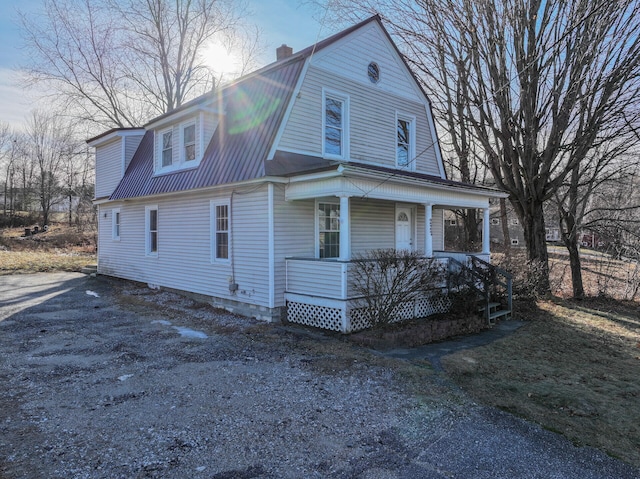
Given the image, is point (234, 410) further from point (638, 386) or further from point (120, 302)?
point (120, 302)

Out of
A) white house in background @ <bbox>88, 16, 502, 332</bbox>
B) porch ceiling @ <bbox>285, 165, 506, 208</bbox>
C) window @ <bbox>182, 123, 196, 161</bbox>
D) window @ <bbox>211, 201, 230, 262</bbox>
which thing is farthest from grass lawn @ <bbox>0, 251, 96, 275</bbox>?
porch ceiling @ <bbox>285, 165, 506, 208</bbox>

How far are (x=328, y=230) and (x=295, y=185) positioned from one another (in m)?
1.69

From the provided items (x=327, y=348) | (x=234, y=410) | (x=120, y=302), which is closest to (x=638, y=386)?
(x=327, y=348)

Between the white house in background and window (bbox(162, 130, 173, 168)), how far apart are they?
7 centimetres

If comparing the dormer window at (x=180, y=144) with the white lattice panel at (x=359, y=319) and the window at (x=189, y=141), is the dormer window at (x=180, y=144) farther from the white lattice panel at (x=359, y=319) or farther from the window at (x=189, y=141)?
the white lattice panel at (x=359, y=319)

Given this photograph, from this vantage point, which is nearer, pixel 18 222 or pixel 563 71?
pixel 563 71

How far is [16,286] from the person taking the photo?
44.2ft

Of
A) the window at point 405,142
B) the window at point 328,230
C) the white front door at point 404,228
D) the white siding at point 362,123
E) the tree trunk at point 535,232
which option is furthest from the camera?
the tree trunk at point 535,232

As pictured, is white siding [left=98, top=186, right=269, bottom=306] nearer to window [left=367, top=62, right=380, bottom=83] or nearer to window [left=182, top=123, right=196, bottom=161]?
window [left=182, top=123, right=196, bottom=161]

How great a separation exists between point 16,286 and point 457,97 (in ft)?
57.9

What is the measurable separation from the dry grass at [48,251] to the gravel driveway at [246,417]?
41.7 ft

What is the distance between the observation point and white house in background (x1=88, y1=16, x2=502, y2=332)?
8.59 meters

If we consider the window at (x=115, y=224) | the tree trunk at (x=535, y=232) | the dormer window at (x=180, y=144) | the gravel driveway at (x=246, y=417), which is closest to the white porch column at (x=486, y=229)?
the tree trunk at (x=535, y=232)

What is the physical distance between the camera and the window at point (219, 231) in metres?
10.1
